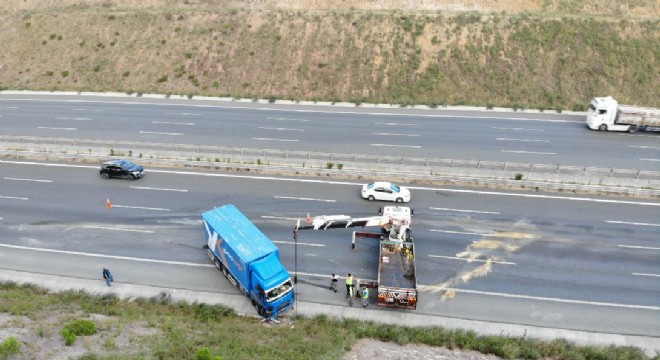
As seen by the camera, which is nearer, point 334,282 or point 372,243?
point 334,282

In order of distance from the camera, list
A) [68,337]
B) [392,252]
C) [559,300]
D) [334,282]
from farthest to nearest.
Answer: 1. [392,252]
2. [334,282]
3. [559,300]
4. [68,337]

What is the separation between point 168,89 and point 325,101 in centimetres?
2098

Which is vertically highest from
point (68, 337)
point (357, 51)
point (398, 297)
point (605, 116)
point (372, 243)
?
point (357, 51)

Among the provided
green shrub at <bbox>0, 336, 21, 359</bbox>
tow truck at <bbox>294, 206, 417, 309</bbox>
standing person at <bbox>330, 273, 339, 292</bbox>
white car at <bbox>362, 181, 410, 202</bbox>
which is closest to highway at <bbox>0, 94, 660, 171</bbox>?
white car at <bbox>362, 181, 410, 202</bbox>

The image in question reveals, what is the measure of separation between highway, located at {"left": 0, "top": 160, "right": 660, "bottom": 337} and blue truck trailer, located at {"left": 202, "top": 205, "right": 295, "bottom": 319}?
1974mm

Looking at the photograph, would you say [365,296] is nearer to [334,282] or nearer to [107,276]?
[334,282]

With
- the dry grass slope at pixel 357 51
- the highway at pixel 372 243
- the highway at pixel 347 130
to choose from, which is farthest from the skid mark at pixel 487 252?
the dry grass slope at pixel 357 51

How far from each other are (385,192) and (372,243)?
5442mm

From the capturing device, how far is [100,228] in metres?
31.8

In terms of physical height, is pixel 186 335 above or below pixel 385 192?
below

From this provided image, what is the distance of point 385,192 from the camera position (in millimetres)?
34125

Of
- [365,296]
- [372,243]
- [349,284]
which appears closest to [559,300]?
[365,296]

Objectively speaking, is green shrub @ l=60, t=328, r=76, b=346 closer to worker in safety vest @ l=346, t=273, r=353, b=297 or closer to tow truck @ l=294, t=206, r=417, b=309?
tow truck @ l=294, t=206, r=417, b=309

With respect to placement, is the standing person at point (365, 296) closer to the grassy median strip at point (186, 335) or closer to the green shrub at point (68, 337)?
the grassy median strip at point (186, 335)
